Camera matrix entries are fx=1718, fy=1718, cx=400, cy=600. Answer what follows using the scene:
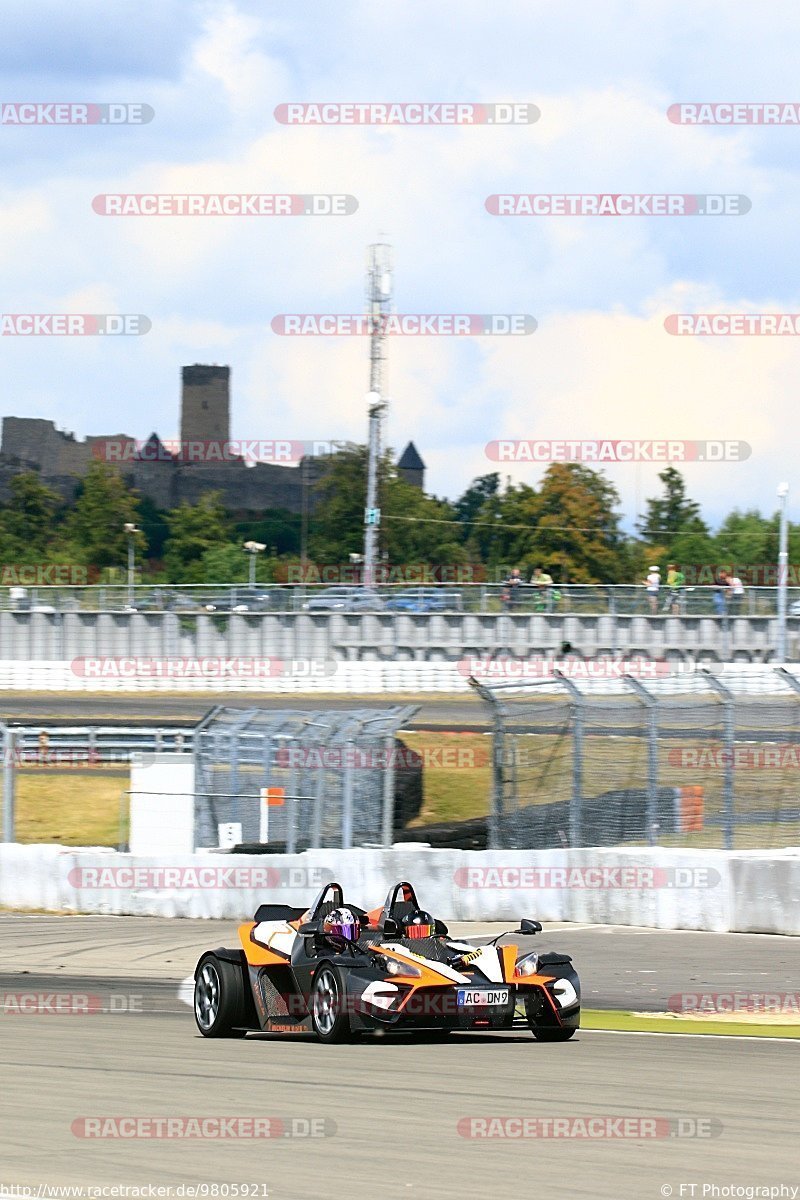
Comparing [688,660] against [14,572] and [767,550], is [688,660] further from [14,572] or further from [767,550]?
[767,550]

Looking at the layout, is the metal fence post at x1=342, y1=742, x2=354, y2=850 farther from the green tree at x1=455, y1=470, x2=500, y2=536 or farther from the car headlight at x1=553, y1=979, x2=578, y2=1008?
the green tree at x1=455, y1=470, x2=500, y2=536

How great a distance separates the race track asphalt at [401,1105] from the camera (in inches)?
232

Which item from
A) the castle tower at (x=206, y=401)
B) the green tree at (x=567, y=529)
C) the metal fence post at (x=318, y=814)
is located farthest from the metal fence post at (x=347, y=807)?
the castle tower at (x=206, y=401)

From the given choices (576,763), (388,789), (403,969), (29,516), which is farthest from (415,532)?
(403,969)

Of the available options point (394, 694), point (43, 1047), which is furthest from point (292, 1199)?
point (394, 694)

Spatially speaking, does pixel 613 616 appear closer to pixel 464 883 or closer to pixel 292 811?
pixel 292 811

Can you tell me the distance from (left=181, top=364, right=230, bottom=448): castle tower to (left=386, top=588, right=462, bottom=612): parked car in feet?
350

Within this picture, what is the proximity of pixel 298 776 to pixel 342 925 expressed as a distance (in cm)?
842

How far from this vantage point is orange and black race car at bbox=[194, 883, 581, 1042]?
9.28 meters

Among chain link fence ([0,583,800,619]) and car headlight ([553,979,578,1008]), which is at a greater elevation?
chain link fence ([0,583,800,619])

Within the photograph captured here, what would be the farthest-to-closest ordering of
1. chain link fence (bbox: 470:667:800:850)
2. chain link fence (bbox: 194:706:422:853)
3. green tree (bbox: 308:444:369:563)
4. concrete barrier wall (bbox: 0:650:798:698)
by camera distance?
green tree (bbox: 308:444:369:563), concrete barrier wall (bbox: 0:650:798:698), chain link fence (bbox: 194:706:422:853), chain link fence (bbox: 470:667:800:850)

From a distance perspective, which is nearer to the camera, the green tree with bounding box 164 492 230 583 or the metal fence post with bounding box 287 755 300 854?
the metal fence post with bounding box 287 755 300 854

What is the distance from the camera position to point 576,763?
16.0m

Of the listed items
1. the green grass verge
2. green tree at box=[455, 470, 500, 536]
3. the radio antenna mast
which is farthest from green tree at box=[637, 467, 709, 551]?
the green grass verge
